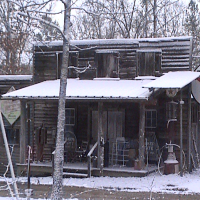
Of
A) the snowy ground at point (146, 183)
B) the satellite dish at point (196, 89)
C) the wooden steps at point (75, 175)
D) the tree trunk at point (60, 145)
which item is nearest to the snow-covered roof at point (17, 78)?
the wooden steps at point (75, 175)

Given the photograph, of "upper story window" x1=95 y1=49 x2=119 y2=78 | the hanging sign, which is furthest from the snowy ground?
the hanging sign

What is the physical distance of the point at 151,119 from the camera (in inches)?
727

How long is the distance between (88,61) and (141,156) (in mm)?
5898

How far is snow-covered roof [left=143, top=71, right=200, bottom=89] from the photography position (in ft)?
44.4

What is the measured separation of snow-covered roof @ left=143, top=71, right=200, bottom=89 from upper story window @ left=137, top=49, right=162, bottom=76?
4.69 feet

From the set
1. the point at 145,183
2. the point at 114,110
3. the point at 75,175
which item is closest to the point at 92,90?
the point at 114,110

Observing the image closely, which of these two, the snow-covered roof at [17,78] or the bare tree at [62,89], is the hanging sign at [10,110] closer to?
the snow-covered roof at [17,78]

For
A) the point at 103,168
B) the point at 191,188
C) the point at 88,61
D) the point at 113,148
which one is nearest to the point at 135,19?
the point at 88,61

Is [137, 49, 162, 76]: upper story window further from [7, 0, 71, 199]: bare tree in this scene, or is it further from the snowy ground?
[7, 0, 71, 199]: bare tree

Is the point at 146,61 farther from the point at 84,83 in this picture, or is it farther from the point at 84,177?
the point at 84,177

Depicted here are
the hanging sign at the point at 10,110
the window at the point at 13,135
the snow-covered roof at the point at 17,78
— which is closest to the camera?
the snow-covered roof at the point at 17,78

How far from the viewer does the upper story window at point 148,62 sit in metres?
18.2

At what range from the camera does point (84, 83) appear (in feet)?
58.6

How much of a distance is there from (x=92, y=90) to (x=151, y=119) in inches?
144
